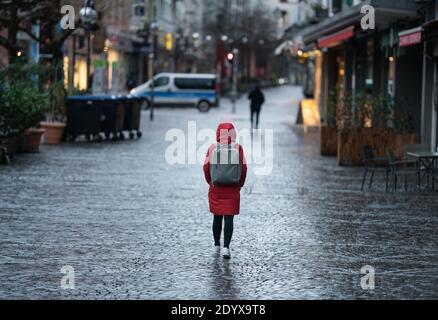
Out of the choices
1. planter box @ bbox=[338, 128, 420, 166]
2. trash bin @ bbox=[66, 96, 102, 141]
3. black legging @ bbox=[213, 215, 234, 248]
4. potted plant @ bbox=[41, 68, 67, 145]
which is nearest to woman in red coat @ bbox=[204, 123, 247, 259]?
black legging @ bbox=[213, 215, 234, 248]

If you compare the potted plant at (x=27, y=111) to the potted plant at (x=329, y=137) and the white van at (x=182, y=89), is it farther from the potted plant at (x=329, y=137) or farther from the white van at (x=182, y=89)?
the white van at (x=182, y=89)

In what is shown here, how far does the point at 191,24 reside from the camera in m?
117

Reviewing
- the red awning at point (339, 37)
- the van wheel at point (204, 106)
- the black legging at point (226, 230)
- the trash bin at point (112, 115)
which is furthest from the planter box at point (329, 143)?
the van wheel at point (204, 106)

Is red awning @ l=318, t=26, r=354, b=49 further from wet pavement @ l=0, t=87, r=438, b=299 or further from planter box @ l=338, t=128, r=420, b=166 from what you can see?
wet pavement @ l=0, t=87, r=438, b=299

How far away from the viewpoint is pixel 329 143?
89.3 feet

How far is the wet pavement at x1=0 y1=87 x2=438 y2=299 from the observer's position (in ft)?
33.5

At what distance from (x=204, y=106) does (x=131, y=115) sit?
25081 mm

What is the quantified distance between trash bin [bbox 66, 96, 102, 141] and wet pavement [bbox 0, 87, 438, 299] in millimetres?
7863

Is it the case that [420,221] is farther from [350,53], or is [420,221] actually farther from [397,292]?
[350,53]

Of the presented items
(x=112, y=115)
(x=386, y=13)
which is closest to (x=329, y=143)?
(x=386, y=13)

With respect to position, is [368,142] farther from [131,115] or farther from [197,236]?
[131,115]

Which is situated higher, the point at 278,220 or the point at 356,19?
the point at 356,19
